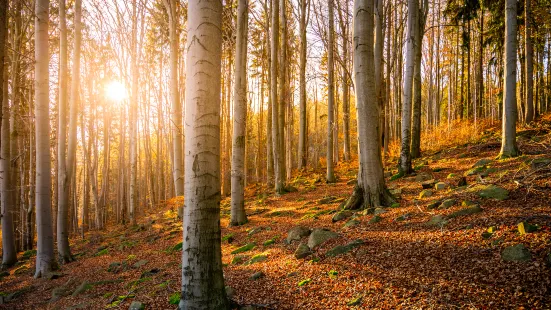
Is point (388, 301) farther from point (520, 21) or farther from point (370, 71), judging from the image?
point (520, 21)

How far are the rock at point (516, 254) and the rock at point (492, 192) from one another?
1997 millimetres

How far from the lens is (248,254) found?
213 inches

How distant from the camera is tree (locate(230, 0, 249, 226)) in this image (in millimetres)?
7562

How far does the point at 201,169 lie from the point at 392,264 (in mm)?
2440

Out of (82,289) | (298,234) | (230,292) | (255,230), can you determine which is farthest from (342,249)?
(82,289)

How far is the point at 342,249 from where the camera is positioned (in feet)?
13.2

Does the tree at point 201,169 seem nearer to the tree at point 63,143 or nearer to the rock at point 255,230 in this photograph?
the rock at point 255,230

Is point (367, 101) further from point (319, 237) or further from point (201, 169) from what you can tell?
point (201, 169)

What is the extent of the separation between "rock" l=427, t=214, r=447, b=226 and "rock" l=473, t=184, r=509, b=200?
1.00 meters

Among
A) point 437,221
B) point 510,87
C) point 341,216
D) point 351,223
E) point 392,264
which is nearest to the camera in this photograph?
point 392,264

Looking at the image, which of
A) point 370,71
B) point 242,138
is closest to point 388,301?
point 370,71

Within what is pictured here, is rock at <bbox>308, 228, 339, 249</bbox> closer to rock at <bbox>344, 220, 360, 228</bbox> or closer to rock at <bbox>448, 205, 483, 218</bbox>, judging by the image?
rock at <bbox>344, 220, 360, 228</bbox>

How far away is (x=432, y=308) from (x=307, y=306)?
1.14 meters

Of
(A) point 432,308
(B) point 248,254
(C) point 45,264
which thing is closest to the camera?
(A) point 432,308
